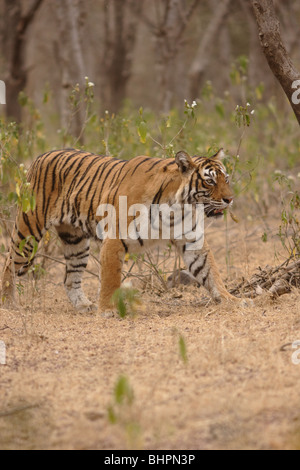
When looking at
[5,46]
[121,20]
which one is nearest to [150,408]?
[121,20]

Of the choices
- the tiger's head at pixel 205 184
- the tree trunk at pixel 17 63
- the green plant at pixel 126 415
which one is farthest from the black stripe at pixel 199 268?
→ the tree trunk at pixel 17 63

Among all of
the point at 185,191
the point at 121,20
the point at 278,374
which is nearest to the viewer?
the point at 278,374

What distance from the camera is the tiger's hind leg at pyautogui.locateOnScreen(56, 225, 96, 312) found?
556cm

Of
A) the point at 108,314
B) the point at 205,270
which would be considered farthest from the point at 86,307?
the point at 205,270

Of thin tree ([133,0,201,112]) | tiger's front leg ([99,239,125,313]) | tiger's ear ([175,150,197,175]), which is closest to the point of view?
tiger's ear ([175,150,197,175])

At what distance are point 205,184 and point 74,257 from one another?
146 centimetres

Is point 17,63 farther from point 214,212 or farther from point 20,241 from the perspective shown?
point 214,212

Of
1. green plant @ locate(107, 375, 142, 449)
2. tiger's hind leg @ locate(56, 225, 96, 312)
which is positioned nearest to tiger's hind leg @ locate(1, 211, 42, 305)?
tiger's hind leg @ locate(56, 225, 96, 312)

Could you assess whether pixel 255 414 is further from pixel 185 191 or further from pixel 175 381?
pixel 185 191

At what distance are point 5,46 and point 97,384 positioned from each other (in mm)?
11640

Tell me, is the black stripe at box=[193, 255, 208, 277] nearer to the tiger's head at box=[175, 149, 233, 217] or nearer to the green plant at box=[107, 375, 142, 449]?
the tiger's head at box=[175, 149, 233, 217]

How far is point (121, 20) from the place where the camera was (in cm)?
1299

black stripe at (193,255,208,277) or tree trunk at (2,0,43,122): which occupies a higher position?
tree trunk at (2,0,43,122)

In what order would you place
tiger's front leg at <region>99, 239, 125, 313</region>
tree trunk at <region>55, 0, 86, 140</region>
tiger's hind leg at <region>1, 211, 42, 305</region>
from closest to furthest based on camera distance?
1. tiger's front leg at <region>99, 239, 125, 313</region>
2. tiger's hind leg at <region>1, 211, 42, 305</region>
3. tree trunk at <region>55, 0, 86, 140</region>
